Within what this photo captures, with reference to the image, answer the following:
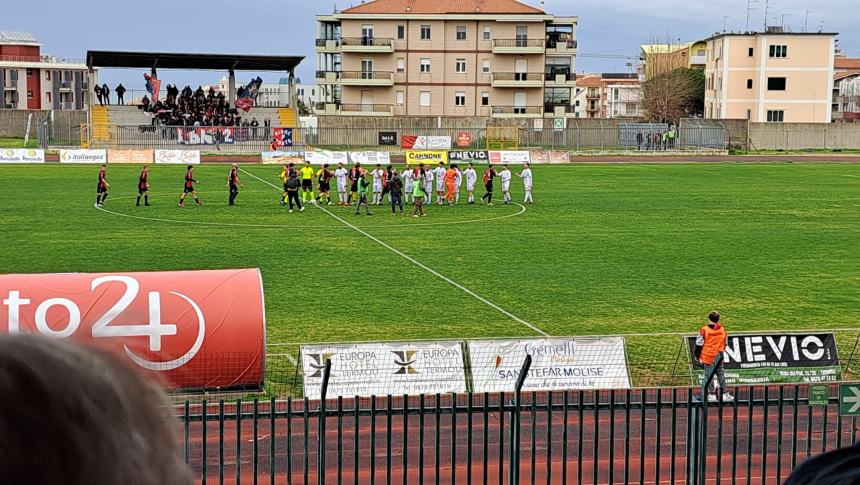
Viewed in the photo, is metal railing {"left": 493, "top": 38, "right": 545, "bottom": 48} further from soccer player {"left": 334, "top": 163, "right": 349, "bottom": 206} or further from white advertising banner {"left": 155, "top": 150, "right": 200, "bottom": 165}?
soccer player {"left": 334, "top": 163, "right": 349, "bottom": 206}

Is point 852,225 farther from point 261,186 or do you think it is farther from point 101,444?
point 101,444

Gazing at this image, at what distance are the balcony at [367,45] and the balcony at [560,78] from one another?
43.3ft

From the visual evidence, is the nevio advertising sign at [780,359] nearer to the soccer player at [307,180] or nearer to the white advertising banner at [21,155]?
the soccer player at [307,180]

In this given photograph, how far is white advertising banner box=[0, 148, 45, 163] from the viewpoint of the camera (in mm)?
57094

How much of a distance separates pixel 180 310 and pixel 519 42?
80524mm

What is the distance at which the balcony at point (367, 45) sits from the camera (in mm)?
91125

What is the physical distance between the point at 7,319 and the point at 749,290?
1563 centimetres

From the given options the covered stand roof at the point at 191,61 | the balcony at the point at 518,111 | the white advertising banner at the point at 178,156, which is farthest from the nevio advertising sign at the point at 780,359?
the balcony at the point at 518,111

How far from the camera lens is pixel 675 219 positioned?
36969 mm

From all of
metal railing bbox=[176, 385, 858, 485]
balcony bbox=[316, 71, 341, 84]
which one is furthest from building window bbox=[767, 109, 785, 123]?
metal railing bbox=[176, 385, 858, 485]

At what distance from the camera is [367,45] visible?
300ft

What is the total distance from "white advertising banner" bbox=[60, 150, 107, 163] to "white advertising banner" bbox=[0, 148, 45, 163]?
4.13 ft

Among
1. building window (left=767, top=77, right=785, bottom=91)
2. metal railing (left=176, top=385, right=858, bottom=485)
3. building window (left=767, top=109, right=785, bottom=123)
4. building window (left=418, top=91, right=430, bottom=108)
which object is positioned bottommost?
metal railing (left=176, top=385, right=858, bottom=485)

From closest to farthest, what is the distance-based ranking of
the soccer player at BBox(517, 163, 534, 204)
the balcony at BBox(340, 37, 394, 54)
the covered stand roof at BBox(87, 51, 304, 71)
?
the soccer player at BBox(517, 163, 534, 204), the covered stand roof at BBox(87, 51, 304, 71), the balcony at BBox(340, 37, 394, 54)
